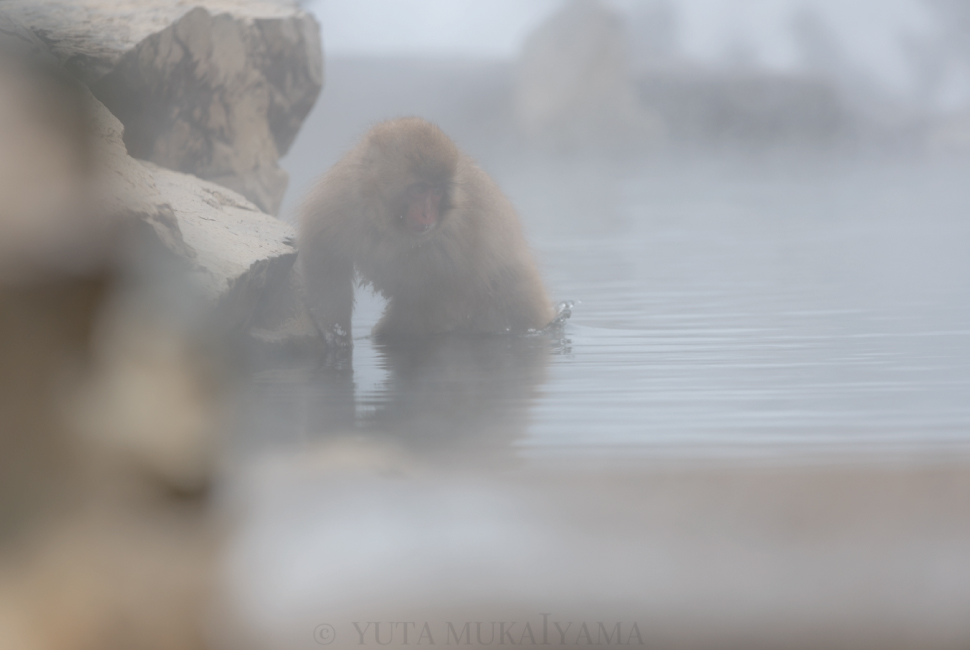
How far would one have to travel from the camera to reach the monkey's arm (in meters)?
3.00

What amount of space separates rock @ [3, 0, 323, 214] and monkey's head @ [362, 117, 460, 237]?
1055 millimetres

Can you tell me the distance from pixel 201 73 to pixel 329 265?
54.0 inches

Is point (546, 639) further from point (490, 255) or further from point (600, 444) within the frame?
point (490, 255)

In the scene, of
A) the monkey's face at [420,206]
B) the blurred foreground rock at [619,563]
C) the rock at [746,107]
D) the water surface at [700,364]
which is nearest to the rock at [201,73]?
the water surface at [700,364]

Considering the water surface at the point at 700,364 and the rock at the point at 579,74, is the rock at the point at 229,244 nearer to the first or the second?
the water surface at the point at 700,364

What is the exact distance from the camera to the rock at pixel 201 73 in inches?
134

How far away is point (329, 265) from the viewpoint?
303 cm

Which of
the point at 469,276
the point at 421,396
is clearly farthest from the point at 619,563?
the point at 469,276

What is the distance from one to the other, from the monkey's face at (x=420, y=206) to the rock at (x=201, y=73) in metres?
1.17

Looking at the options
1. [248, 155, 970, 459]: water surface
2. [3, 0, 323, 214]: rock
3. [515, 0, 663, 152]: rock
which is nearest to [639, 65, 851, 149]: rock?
[515, 0, 663, 152]: rock

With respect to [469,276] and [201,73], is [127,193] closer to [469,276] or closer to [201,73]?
[469,276]

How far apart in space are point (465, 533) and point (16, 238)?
1038 mm

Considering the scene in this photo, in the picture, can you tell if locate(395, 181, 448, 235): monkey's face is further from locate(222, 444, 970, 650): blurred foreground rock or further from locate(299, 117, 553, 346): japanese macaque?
locate(222, 444, 970, 650): blurred foreground rock

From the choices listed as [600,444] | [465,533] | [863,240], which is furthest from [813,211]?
[465,533]
